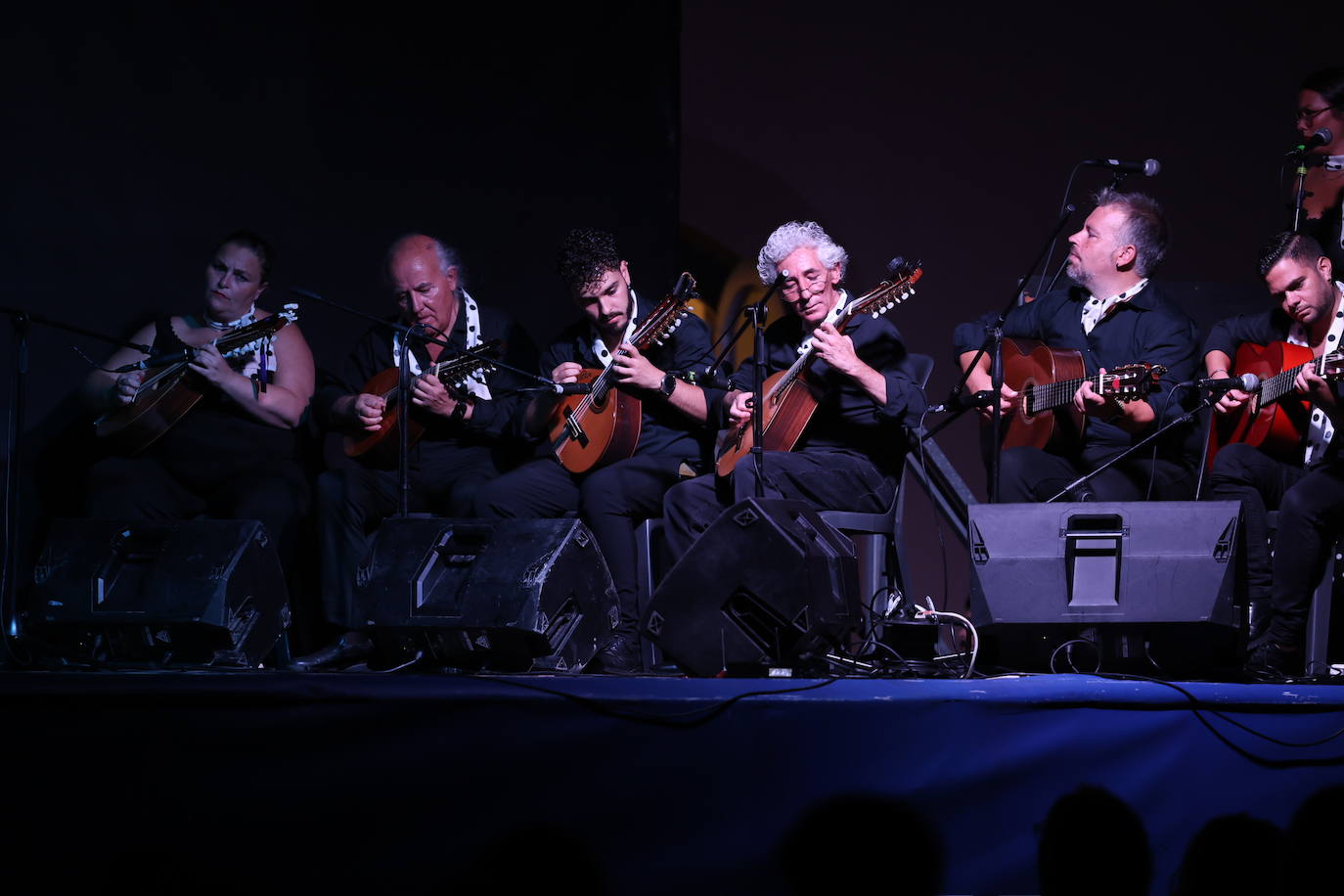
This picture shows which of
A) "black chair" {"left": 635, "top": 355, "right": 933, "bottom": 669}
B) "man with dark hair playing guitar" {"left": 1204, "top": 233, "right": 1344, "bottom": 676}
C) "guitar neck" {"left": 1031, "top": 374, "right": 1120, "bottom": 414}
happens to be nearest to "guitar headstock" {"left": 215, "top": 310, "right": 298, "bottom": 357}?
"black chair" {"left": 635, "top": 355, "right": 933, "bottom": 669}

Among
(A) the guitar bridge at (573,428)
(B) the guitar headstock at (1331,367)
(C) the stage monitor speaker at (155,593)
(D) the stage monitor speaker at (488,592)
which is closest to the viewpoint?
(D) the stage monitor speaker at (488,592)

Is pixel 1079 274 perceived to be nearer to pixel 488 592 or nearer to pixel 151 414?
pixel 488 592

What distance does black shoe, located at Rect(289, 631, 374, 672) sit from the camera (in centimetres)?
324

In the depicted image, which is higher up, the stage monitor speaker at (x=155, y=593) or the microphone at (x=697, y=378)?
the microphone at (x=697, y=378)

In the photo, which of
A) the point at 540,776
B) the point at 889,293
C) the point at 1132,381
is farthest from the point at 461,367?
the point at 1132,381

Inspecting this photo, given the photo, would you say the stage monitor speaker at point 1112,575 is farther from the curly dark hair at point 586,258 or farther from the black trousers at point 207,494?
the black trousers at point 207,494

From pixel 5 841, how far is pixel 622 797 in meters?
1.14

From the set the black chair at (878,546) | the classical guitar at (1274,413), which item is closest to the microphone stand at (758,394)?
the black chair at (878,546)

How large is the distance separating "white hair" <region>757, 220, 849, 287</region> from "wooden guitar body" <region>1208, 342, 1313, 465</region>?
1.34 metres

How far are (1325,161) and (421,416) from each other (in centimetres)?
327

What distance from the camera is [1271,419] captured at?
3498mm

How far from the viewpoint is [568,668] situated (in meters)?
2.83

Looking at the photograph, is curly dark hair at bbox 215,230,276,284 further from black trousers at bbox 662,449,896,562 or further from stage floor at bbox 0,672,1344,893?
stage floor at bbox 0,672,1344,893

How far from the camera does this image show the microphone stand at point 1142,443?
3.29 m
